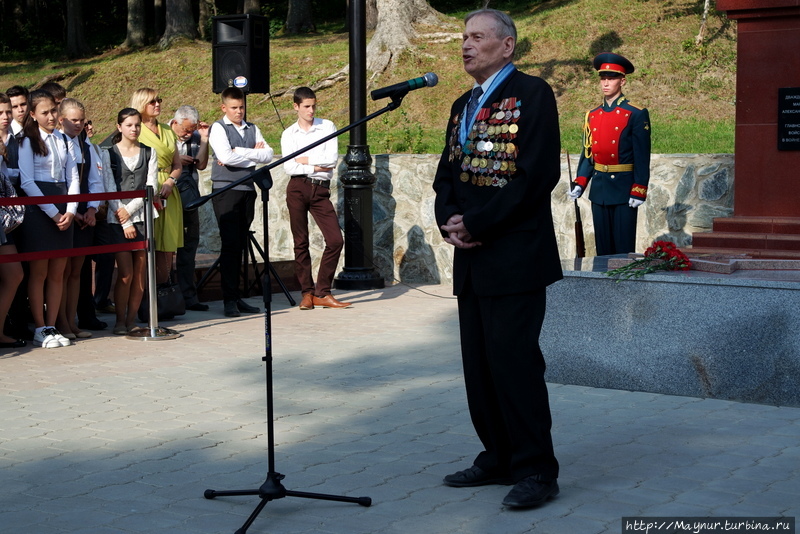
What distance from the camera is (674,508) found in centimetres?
462

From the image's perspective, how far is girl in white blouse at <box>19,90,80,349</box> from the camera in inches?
344

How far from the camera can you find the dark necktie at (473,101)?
16.2 ft

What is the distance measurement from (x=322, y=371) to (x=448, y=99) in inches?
560

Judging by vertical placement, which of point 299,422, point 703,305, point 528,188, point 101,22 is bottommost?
point 299,422

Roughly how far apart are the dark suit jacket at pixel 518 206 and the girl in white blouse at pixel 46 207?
4942 mm

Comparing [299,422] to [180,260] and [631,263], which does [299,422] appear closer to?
[631,263]

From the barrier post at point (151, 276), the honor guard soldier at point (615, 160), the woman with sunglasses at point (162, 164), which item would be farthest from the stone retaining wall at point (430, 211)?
the barrier post at point (151, 276)

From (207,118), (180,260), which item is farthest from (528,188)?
(207,118)

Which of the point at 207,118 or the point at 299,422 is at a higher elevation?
the point at 207,118

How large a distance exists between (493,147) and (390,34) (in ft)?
61.1

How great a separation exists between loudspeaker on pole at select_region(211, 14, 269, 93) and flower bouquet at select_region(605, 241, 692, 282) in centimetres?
649

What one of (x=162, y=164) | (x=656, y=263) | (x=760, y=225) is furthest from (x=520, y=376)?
(x=162, y=164)

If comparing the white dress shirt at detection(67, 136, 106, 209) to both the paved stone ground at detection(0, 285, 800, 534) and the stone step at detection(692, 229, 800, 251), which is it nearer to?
the paved stone ground at detection(0, 285, 800, 534)

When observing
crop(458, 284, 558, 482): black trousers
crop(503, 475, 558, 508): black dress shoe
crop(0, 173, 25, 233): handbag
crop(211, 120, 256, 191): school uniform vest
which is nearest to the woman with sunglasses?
crop(211, 120, 256, 191): school uniform vest
